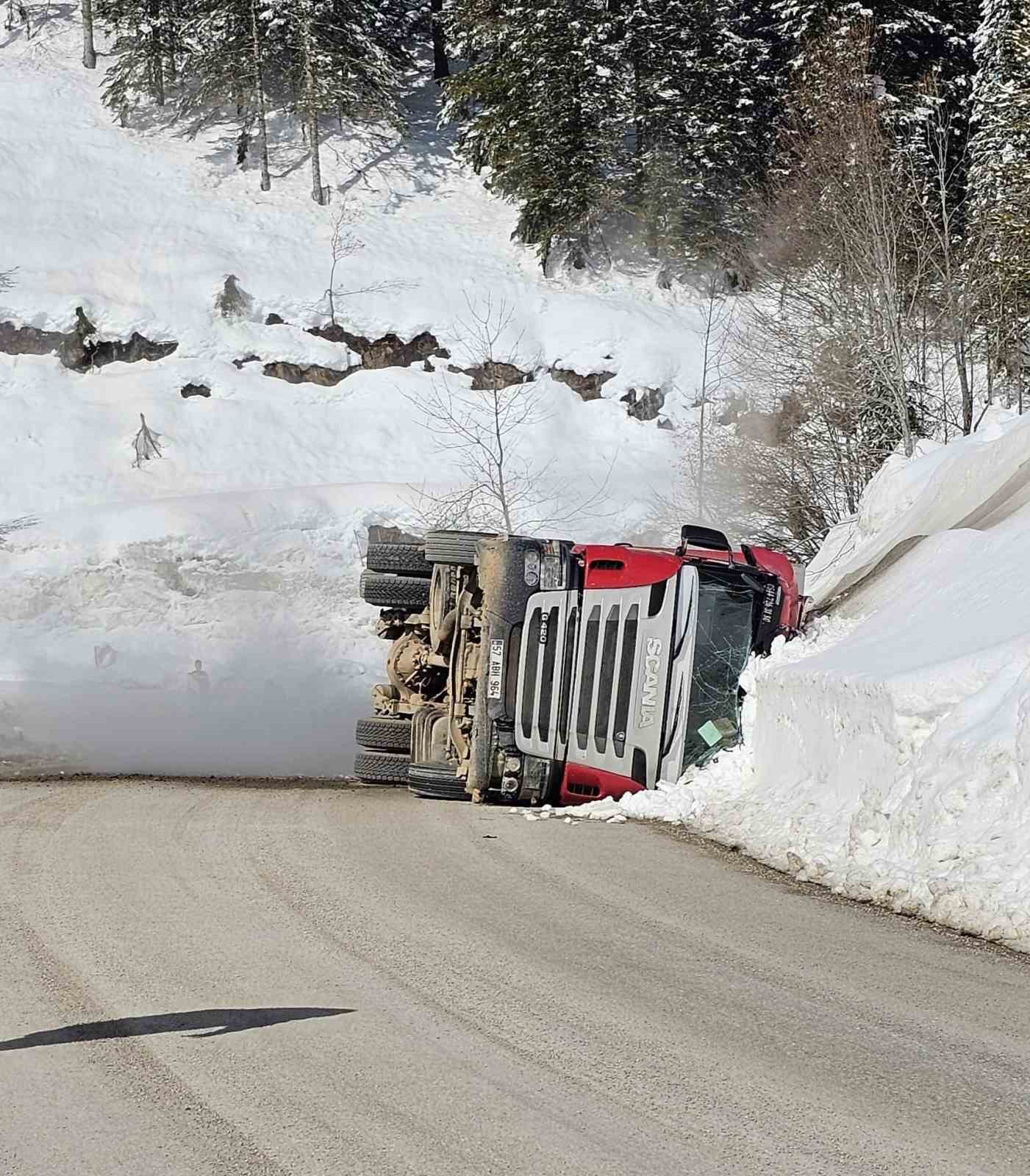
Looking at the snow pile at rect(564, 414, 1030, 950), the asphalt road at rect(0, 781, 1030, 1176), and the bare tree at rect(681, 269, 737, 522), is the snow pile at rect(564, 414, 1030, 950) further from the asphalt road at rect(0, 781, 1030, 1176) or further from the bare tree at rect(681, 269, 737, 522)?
the bare tree at rect(681, 269, 737, 522)

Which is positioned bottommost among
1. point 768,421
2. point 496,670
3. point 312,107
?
point 496,670

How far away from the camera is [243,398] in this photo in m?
38.6

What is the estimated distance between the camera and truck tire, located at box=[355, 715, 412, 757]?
12805mm

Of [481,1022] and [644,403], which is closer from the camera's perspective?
[481,1022]

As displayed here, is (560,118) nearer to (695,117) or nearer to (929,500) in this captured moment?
(695,117)

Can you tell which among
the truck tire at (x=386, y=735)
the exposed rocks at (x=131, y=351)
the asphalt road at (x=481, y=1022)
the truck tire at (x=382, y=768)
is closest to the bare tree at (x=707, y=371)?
the exposed rocks at (x=131, y=351)

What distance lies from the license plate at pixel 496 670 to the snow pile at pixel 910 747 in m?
1.39

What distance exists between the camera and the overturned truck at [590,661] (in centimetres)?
1080

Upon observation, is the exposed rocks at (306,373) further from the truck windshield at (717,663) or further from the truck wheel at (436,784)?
the truck windshield at (717,663)

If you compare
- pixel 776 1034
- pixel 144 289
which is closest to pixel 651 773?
pixel 776 1034

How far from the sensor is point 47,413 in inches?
1467

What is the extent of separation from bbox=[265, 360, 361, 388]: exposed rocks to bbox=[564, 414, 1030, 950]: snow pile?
94.1 ft

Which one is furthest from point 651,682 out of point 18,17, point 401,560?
point 18,17

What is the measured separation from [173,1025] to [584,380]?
35693mm
